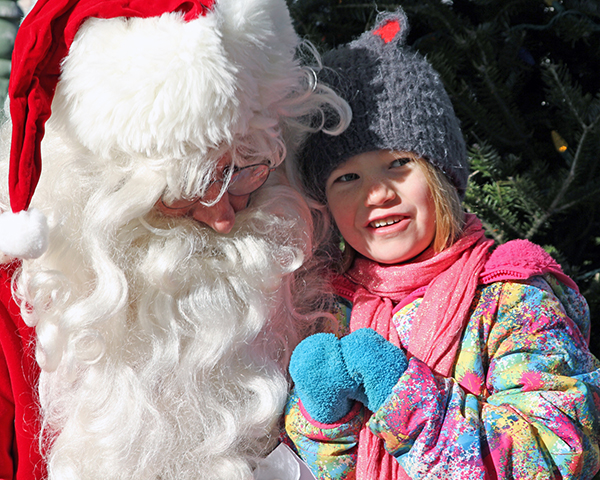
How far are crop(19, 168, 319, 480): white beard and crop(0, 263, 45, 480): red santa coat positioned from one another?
0.05 m

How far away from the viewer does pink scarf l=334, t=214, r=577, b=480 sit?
1448mm

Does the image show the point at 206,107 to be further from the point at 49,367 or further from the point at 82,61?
the point at 49,367

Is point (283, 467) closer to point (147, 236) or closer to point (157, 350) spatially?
point (157, 350)

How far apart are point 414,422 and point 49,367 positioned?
34.7 inches

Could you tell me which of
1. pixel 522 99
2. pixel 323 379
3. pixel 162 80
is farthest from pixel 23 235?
pixel 522 99

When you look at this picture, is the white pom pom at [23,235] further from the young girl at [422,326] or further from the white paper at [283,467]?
the white paper at [283,467]

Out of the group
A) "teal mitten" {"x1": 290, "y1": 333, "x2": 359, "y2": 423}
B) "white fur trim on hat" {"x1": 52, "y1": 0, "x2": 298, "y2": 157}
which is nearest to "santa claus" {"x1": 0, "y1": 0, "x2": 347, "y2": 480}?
"white fur trim on hat" {"x1": 52, "y1": 0, "x2": 298, "y2": 157}

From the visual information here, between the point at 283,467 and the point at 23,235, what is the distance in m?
0.89

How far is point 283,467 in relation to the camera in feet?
4.96

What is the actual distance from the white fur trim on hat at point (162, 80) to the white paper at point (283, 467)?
2.76ft

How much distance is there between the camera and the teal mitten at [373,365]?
52.0 inches

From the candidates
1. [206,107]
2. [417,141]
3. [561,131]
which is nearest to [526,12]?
[561,131]

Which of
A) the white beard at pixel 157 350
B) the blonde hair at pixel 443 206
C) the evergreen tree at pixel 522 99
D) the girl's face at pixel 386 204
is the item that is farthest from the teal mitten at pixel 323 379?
the evergreen tree at pixel 522 99

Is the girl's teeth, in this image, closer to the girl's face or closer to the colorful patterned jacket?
the girl's face
